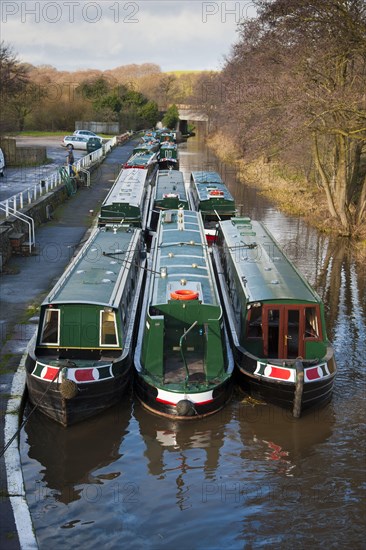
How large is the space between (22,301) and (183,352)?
5.49 m

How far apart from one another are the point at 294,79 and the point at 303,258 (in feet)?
24.6

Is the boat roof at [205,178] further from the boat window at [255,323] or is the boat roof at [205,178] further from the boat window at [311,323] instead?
the boat window at [255,323]

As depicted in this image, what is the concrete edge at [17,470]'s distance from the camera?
8.39 m

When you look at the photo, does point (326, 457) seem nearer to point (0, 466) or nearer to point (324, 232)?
point (0, 466)

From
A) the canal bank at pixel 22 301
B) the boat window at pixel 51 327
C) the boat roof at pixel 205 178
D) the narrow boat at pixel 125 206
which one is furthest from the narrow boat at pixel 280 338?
the boat roof at pixel 205 178

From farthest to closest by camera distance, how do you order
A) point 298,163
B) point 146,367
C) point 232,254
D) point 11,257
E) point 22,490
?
1. point 298,163
2. point 11,257
3. point 232,254
4. point 146,367
5. point 22,490

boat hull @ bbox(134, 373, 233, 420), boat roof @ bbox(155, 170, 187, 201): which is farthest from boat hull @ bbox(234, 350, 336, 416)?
boat roof @ bbox(155, 170, 187, 201)

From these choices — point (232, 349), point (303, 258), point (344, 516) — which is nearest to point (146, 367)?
point (232, 349)

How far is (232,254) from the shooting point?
1683 centimetres

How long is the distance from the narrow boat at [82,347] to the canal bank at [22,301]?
0.73 meters

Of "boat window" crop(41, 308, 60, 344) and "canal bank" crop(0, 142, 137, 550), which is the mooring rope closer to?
"canal bank" crop(0, 142, 137, 550)

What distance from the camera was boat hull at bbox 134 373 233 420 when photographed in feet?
38.6

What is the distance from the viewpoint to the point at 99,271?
14609 millimetres

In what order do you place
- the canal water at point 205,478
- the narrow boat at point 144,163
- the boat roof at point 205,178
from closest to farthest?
the canal water at point 205,478
the boat roof at point 205,178
the narrow boat at point 144,163
